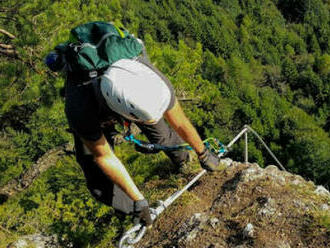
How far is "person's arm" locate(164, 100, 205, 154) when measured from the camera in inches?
111

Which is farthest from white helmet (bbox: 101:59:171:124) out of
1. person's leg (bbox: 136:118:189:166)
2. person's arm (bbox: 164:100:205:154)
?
person's leg (bbox: 136:118:189:166)

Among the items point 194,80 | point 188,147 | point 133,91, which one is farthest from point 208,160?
point 194,80

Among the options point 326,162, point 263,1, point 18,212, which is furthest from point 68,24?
point 263,1

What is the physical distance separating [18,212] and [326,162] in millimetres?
Result: 33268

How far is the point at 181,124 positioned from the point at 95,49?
96 centimetres

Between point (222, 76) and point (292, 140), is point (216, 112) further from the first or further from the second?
point (222, 76)

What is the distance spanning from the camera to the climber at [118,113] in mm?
2082

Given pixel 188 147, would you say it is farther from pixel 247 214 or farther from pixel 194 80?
pixel 194 80

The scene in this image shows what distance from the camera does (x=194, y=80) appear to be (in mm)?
9055

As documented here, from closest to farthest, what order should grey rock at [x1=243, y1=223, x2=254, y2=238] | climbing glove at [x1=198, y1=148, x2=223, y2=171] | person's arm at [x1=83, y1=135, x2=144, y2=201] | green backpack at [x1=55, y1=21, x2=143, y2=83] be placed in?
1. green backpack at [x1=55, y1=21, x2=143, y2=83]
2. person's arm at [x1=83, y1=135, x2=144, y2=201]
3. grey rock at [x1=243, y1=223, x2=254, y2=238]
4. climbing glove at [x1=198, y1=148, x2=223, y2=171]

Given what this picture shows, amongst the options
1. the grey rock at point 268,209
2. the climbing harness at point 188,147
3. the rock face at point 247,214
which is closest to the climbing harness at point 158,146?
the climbing harness at point 188,147

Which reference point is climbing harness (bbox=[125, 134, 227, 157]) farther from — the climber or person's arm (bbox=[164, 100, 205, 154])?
person's arm (bbox=[164, 100, 205, 154])

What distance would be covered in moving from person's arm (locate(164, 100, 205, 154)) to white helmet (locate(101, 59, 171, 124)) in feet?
1.98

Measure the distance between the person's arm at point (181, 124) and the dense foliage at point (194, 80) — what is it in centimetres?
129
